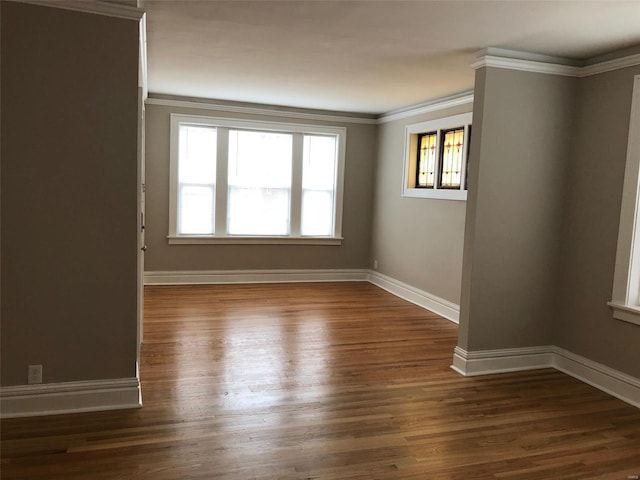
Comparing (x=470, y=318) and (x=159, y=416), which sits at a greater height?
(x=470, y=318)

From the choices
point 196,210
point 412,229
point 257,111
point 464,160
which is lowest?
point 412,229

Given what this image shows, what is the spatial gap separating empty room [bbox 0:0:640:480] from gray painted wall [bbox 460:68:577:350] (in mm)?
19

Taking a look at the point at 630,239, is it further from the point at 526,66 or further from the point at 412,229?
the point at 412,229

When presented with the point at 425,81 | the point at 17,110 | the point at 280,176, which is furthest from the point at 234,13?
the point at 280,176

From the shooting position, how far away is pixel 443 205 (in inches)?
239

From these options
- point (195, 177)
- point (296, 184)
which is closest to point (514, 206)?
point (296, 184)

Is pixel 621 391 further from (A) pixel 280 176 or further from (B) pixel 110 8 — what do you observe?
(A) pixel 280 176

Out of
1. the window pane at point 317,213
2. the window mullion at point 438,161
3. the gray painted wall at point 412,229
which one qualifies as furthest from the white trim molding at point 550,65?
the window pane at point 317,213

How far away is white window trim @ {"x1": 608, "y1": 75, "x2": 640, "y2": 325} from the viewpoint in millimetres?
3633

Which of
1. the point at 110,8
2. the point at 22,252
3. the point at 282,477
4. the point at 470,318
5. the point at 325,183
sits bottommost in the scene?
the point at 282,477

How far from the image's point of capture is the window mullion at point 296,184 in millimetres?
7430

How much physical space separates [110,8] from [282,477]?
275 cm

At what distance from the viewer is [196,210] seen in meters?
7.13

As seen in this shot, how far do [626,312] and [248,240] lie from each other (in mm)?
4917
